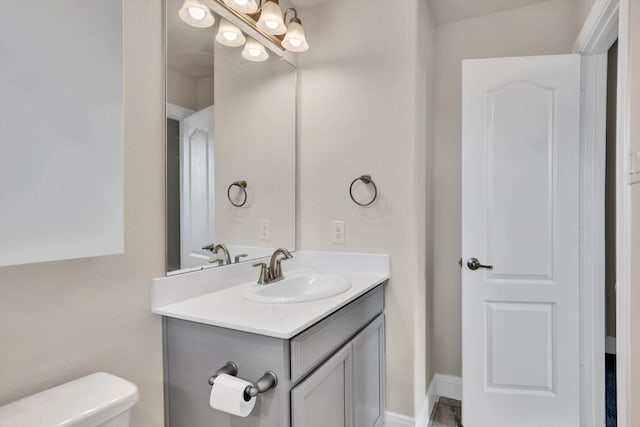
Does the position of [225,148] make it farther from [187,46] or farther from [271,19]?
[271,19]

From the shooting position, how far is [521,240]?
1.95 m

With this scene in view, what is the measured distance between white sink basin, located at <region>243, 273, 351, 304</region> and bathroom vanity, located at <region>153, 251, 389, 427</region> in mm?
18

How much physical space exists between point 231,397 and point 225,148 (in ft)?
3.52

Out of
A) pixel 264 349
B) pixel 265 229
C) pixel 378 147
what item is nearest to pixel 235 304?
pixel 264 349

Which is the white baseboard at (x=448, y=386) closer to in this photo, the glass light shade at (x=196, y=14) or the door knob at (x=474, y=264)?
the door knob at (x=474, y=264)

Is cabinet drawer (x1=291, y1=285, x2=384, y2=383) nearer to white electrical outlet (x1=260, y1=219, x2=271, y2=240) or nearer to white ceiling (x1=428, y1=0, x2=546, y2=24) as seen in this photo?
white electrical outlet (x1=260, y1=219, x2=271, y2=240)

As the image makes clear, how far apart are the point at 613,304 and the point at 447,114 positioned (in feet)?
6.76

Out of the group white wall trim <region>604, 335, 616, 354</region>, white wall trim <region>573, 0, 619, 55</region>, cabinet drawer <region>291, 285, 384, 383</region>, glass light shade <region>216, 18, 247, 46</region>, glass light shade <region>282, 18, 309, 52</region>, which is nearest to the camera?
cabinet drawer <region>291, 285, 384, 383</region>

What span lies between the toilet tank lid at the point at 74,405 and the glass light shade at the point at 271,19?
61.2 inches

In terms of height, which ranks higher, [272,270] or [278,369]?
[272,270]

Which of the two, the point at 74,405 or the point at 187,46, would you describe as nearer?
the point at 74,405

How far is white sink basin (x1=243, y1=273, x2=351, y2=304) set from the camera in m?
1.40

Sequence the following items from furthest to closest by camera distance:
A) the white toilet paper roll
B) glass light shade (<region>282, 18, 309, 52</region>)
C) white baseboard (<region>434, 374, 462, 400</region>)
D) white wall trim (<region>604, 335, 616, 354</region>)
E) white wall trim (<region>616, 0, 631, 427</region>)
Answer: white wall trim (<region>604, 335, 616, 354</region>), white baseboard (<region>434, 374, 462, 400</region>), glass light shade (<region>282, 18, 309, 52</region>), white wall trim (<region>616, 0, 631, 427</region>), the white toilet paper roll

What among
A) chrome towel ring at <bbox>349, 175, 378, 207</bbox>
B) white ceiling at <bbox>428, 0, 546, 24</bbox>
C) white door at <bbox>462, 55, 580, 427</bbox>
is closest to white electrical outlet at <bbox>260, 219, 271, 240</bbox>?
chrome towel ring at <bbox>349, 175, 378, 207</bbox>
